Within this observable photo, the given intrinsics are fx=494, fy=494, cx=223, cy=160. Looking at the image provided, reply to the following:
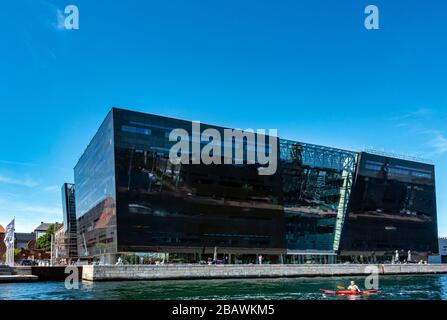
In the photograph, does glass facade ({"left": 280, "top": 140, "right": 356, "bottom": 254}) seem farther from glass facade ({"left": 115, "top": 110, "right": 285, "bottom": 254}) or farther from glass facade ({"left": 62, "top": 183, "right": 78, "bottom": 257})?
glass facade ({"left": 62, "top": 183, "right": 78, "bottom": 257})

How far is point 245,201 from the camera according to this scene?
11231 centimetres

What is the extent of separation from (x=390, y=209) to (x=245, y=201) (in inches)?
1898

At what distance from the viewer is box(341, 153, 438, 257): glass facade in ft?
426

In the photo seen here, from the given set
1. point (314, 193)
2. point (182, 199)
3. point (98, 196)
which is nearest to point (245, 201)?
point (182, 199)

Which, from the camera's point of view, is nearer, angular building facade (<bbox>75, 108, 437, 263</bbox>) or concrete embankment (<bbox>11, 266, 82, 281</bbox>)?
concrete embankment (<bbox>11, 266, 82, 281</bbox>)

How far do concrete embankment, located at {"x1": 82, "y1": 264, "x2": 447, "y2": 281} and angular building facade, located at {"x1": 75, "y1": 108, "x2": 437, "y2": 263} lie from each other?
48.6 feet

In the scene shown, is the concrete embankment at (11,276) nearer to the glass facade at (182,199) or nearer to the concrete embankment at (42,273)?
the concrete embankment at (42,273)

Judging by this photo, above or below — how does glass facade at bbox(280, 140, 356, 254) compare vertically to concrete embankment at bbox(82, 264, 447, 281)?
above

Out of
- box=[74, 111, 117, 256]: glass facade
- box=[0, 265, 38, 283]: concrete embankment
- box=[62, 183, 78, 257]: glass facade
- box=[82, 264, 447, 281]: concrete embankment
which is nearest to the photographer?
box=[0, 265, 38, 283]: concrete embankment

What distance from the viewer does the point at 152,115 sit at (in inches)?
3991

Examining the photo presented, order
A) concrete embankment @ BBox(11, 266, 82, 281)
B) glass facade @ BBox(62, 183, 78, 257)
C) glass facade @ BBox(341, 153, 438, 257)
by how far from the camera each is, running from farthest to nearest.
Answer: glass facade @ BBox(62, 183, 78, 257) → glass facade @ BBox(341, 153, 438, 257) → concrete embankment @ BBox(11, 266, 82, 281)

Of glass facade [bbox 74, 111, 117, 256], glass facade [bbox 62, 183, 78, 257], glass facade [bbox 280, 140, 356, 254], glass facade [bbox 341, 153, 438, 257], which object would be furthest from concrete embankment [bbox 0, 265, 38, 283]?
glass facade [bbox 62, 183, 78, 257]
